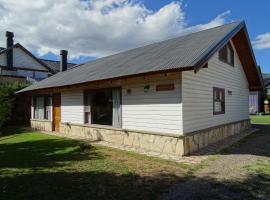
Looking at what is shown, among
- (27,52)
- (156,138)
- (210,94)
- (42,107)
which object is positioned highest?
(27,52)

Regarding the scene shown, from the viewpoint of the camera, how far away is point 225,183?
5.65 meters

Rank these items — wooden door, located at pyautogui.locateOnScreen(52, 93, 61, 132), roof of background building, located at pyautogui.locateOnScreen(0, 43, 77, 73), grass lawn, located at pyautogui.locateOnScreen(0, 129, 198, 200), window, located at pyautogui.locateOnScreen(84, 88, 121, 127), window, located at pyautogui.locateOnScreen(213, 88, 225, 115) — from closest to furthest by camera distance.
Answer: grass lawn, located at pyautogui.locateOnScreen(0, 129, 198, 200)
window, located at pyautogui.locateOnScreen(84, 88, 121, 127)
window, located at pyautogui.locateOnScreen(213, 88, 225, 115)
wooden door, located at pyautogui.locateOnScreen(52, 93, 61, 132)
roof of background building, located at pyautogui.locateOnScreen(0, 43, 77, 73)

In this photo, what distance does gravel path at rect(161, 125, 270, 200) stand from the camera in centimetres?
498

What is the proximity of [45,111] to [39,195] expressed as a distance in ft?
42.1

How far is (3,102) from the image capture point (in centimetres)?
1474

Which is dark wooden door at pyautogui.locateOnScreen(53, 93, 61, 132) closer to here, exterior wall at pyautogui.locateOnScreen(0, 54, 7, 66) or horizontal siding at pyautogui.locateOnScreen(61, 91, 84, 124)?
horizontal siding at pyautogui.locateOnScreen(61, 91, 84, 124)

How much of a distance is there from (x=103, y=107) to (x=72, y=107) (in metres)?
2.93

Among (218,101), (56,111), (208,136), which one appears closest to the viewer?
(208,136)

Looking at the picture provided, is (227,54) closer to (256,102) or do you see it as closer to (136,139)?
(136,139)

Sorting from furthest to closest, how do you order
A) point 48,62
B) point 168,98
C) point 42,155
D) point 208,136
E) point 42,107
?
point 48,62, point 42,107, point 208,136, point 168,98, point 42,155

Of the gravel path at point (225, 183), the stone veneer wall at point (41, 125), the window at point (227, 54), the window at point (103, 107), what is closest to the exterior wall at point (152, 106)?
the window at point (103, 107)

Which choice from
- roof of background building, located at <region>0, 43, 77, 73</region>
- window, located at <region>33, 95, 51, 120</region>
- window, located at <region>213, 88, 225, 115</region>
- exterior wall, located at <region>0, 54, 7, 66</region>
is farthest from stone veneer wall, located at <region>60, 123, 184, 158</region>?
exterior wall, located at <region>0, 54, 7, 66</region>

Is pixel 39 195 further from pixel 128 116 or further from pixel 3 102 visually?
pixel 3 102

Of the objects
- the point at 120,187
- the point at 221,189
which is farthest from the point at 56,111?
the point at 221,189
